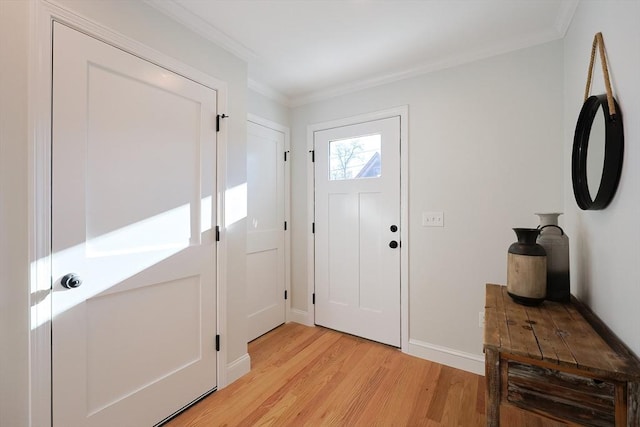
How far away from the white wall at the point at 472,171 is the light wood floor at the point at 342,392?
0.32 metres

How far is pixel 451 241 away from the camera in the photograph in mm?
2219

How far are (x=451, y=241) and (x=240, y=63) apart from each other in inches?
83.5

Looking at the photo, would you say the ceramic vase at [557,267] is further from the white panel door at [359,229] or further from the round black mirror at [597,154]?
the white panel door at [359,229]

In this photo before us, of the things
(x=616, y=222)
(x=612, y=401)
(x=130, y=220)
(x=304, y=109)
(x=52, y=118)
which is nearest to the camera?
(x=612, y=401)

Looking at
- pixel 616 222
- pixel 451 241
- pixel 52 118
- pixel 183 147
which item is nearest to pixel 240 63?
pixel 183 147

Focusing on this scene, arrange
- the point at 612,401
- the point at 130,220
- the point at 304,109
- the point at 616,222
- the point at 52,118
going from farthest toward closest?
1. the point at 304,109
2. the point at 130,220
3. the point at 52,118
4. the point at 616,222
5. the point at 612,401

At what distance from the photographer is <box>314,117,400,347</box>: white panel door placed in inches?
98.3

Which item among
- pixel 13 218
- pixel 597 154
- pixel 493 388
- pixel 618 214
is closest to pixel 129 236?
pixel 13 218

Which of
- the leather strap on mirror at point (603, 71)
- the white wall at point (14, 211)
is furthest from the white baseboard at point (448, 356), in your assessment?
the white wall at point (14, 211)

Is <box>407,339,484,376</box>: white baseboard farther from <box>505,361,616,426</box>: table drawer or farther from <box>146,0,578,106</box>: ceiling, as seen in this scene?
<box>146,0,578,106</box>: ceiling

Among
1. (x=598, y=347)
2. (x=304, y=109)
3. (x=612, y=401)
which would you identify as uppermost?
(x=304, y=109)

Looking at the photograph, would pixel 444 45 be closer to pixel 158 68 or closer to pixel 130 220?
pixel 158 68

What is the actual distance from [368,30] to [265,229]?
6.16 ft

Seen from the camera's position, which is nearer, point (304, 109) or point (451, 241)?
point (451, 241)
